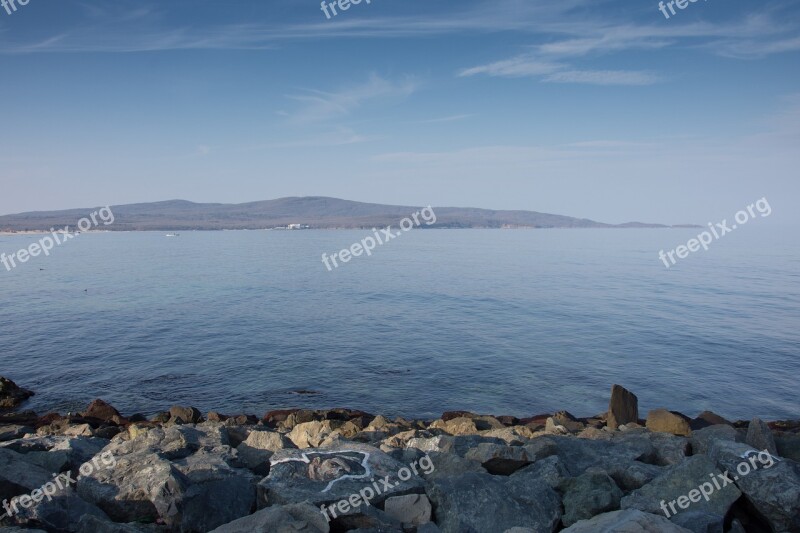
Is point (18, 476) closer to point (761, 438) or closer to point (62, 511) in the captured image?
point (62, 511)

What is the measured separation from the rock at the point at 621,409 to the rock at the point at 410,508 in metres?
12.0

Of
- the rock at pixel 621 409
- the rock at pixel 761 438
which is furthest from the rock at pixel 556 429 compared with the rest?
the rock at pixel 761 438

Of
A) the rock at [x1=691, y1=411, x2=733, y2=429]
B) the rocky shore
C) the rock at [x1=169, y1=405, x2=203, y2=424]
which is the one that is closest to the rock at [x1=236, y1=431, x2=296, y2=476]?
the rocky shore

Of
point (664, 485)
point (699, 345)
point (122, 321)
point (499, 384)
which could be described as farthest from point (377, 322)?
point (664, 485)

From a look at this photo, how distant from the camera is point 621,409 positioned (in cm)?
1866

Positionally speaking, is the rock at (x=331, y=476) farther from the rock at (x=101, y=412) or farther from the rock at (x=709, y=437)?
the rock at (x=101, y=412)

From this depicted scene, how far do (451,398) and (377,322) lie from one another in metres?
17.5

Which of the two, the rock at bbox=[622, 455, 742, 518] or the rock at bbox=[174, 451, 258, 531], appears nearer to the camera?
the rock at bbox=[174, 451, 258, 531]

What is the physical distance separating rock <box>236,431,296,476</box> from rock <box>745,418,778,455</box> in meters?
10.8

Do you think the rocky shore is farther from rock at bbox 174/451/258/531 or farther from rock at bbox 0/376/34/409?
rock at bbox 0/376/34/409

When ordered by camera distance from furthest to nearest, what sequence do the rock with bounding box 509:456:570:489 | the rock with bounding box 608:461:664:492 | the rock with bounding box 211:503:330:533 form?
the rock with bounding box 608:461:664:492 → the rock with bounding box 509:456:570:489 → the rock with bounding box 211:503:330:533

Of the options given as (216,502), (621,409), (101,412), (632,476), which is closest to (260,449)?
(216,502)

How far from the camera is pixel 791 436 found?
515 inches

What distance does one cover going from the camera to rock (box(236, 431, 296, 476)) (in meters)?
11.2
